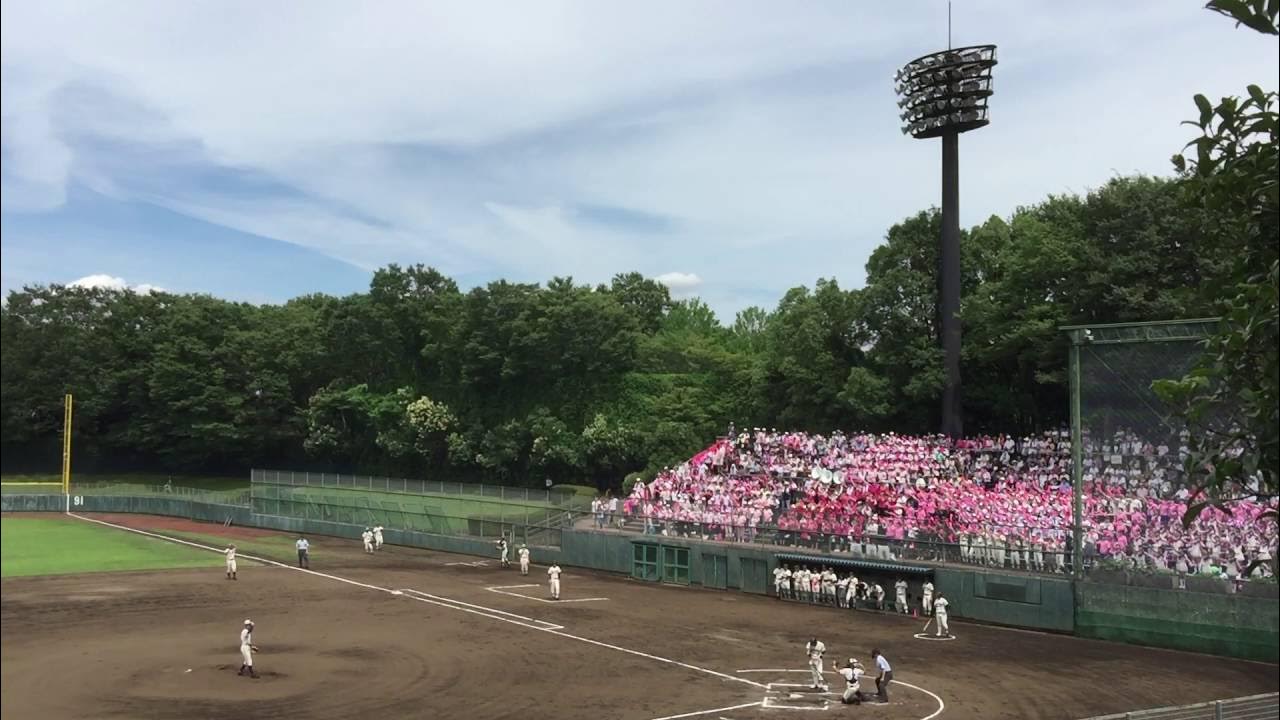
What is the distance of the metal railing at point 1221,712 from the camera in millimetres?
12797

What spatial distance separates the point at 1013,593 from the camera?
32719 millimetres

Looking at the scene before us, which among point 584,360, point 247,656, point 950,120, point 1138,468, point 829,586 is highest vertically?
point 950,120

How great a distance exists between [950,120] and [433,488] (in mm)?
36343

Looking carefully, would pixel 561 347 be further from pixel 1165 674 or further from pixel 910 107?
pixel 1165 674

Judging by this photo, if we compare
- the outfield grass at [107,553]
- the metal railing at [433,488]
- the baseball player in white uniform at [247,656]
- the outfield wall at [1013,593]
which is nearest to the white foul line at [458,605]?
the outfield grass at [107,553]

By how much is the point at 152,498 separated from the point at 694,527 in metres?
39.5

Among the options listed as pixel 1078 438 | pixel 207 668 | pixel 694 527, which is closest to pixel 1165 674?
pixel 1078 438

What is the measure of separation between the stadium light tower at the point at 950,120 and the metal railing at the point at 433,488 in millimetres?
20692

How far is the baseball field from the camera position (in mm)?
21422

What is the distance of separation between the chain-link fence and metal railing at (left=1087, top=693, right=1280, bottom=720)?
1576 centimetres

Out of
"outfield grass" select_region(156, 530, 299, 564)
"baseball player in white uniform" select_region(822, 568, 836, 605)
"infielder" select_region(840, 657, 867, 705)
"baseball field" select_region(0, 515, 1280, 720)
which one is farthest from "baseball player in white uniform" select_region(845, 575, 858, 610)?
"outfield grass" select_region(156, 530, 299, 564)

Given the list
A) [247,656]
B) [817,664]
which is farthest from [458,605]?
[817,664]

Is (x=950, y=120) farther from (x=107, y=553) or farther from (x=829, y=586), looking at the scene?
(x=107, y=553)

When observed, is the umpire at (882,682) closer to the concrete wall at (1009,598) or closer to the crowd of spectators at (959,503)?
the crowd of spectators at (959,503)
